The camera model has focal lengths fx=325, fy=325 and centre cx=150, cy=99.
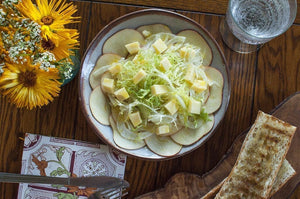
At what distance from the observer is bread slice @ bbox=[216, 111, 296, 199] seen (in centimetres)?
128

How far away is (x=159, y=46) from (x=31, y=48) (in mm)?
537

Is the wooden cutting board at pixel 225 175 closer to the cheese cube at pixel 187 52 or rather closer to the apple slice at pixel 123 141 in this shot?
the apple slice at pixel 123 141

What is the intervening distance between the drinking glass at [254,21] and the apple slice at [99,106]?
2.03 feet

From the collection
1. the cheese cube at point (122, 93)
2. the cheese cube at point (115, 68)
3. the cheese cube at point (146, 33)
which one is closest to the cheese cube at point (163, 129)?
the cheese cube at point (122, 93)

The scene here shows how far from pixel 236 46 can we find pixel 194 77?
0.93 feet

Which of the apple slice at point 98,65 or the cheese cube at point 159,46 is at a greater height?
the cheese cube at point 159,46

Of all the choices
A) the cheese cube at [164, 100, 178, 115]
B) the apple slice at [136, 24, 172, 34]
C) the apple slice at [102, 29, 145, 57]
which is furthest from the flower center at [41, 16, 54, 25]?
the cheese cube at [164, 100, 178, 115]

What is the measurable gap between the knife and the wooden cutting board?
136 mm

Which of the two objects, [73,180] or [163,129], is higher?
[163,129]

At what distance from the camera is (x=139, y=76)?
132 cm

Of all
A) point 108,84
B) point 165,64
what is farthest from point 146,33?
point 108,84

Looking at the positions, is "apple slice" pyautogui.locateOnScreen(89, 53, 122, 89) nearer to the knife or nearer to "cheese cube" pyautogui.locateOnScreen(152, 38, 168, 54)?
"cheese cube" pyautogui.locateOnScreen(152, 38, 168, 54)

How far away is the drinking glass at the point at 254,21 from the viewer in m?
1.40

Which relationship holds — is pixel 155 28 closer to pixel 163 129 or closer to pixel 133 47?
pixel 133 47
